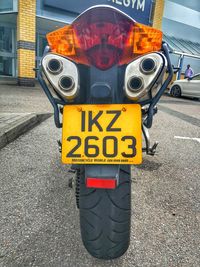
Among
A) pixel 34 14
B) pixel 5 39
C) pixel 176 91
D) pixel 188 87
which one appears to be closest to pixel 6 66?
pixel 5 39

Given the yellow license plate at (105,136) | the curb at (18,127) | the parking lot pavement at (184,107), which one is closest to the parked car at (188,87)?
the parking lot pavement at (184,107)

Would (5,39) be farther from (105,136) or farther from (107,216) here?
(107,216)

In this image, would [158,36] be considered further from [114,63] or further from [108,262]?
[108,262]

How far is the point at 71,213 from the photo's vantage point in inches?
71.9

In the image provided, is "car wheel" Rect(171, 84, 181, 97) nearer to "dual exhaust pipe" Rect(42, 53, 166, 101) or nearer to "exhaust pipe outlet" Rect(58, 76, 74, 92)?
"dual exhaust pipe" Rect(42, 53, 166, 101)

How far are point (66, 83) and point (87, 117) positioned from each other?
215 millimetres

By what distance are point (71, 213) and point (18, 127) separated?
210cm

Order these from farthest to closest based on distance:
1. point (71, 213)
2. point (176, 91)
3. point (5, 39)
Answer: point (5, 39) → point (176, 91) → point (71, 213)

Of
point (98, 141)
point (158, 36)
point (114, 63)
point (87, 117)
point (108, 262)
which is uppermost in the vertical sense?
point (158, 36)

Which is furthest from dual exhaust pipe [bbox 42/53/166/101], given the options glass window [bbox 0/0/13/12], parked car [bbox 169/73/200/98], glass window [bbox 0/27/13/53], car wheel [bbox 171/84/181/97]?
glass window [bbox 0/27/13/53]

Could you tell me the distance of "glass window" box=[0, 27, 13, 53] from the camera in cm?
1284

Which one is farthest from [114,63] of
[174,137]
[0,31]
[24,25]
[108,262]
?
[0,31]

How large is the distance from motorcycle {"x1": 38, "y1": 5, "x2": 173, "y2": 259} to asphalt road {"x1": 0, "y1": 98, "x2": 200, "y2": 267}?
29cm

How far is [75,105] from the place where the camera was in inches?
49.8
